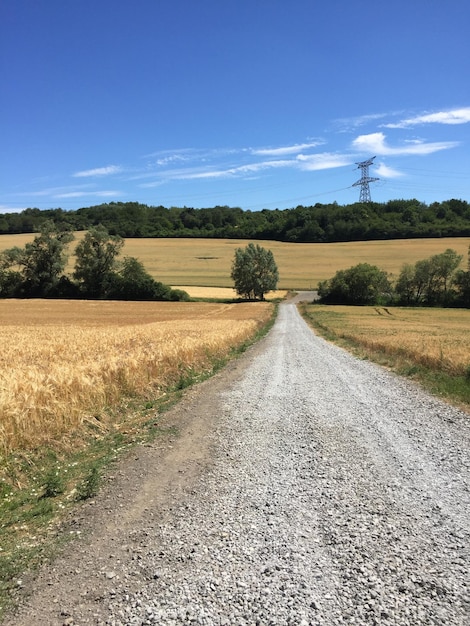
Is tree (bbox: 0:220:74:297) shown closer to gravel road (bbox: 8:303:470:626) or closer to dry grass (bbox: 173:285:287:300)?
dry grass (bbox: 173:285:287:300)

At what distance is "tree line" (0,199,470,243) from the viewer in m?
144

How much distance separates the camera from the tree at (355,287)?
3410 inches

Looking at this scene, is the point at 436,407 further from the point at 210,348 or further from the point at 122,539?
the point at 210,348

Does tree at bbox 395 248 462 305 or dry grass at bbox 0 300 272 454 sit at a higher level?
tree at bbox 395 248 462 305

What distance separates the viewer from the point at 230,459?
702cm

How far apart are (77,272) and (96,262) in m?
4.83

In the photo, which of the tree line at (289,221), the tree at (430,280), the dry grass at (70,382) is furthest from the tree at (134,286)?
the dry grass at (70,382)

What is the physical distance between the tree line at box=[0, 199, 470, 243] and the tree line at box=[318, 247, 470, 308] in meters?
58.9

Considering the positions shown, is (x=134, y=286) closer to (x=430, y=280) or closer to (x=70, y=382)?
(x=430, y=280)

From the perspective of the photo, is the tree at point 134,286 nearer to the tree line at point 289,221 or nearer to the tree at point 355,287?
the tree at point 355,287

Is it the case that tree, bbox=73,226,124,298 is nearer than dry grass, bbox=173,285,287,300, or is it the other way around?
tree, bbox=73,226,124,298

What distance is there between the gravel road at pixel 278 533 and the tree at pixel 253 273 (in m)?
83.3

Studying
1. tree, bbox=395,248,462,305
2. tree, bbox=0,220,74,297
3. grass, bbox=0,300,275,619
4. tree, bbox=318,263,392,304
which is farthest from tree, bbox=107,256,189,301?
grass, bbox=0,300,275,619

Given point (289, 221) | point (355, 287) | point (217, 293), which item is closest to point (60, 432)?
point (355, 287)
